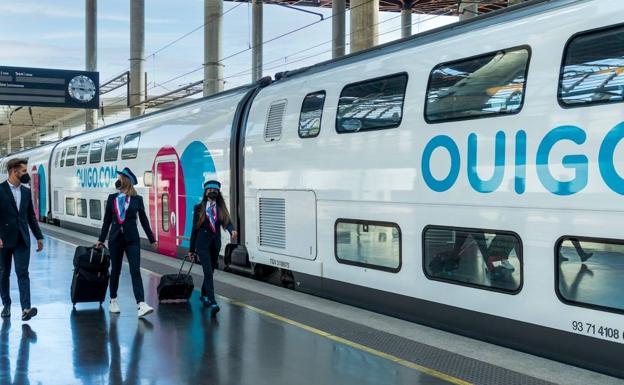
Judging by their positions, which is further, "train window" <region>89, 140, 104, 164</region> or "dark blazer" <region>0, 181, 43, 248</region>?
"train window" <region>89, 140, 104, 164</region>

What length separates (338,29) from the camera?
3425cm

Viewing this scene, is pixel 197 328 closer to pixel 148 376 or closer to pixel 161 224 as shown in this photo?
pixel 148 376

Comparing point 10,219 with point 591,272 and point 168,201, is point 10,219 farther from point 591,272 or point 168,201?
point 591,272

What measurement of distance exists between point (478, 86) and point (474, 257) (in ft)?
5.43

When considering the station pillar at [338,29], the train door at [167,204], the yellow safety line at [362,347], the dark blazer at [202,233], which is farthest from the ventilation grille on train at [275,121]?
the station pillar at [338,29]

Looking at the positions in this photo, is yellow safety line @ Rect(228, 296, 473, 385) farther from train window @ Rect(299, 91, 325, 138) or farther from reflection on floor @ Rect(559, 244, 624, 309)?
train window @ Rect(299, 91, 325, 138)

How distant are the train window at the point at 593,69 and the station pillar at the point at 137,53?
98.7ft

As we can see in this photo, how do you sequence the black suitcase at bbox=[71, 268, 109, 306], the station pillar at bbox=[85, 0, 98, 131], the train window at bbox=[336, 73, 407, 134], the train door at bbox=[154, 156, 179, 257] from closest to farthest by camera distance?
the train window at bbox=[336, 73, 407, 134] < the black suitcase at bbox=[71, 268, 109, 306] < the train door at bbox=[154, 156, 179, 257] < the station pillar at bbox=[85, 0, 98, 131]

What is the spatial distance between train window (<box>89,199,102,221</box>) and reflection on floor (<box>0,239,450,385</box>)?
9.96 meters

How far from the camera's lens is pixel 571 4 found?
5.33 m

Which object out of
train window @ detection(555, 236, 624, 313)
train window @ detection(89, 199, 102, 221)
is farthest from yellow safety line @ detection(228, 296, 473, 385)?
train window @ detection(89, 199, 102, 221)

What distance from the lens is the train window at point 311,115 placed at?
834 cm

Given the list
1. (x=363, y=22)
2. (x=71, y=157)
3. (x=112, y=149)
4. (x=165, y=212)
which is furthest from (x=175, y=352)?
(x=363, y=22)

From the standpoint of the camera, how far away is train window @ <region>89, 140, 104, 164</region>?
1751 cm
